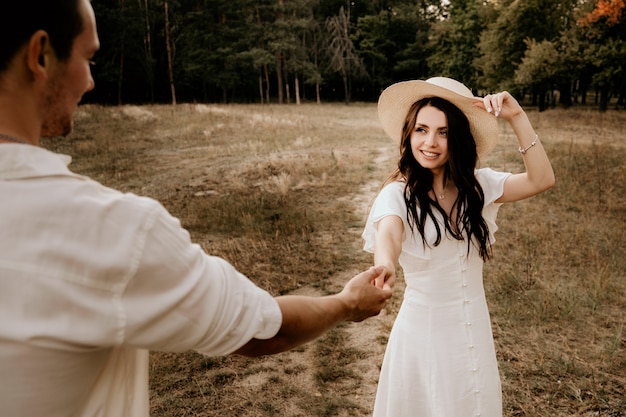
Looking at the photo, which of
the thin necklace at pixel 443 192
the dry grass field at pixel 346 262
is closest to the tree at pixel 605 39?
the dry grass field at pixel 346 262

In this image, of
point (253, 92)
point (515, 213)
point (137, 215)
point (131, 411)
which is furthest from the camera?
point (253, 92)

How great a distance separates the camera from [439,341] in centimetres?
218

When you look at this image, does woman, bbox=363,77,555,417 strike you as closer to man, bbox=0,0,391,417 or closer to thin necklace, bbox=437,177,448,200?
thin necklace, bbox=437,177,448,200

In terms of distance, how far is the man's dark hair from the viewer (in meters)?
0.85

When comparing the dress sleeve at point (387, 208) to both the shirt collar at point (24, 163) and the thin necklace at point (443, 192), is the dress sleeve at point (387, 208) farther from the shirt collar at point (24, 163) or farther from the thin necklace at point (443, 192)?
the shirt collar at point (24, 163)

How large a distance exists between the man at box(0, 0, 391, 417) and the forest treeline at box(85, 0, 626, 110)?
92.0 feet

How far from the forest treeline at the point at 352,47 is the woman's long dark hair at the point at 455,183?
26.1m

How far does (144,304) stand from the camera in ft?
2.93

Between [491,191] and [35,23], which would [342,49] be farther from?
[35,23]

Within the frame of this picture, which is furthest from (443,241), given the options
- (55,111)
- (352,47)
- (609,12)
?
(352,47)

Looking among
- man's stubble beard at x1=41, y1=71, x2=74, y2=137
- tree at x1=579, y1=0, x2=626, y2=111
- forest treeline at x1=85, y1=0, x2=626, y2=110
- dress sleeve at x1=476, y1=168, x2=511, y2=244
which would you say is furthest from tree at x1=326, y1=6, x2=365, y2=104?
man's stubble beard at x1=41, y1=71, x2=74, y2=137

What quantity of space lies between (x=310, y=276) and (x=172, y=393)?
2203 millimetres

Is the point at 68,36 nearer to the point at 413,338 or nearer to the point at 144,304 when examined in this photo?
the point at 144,304

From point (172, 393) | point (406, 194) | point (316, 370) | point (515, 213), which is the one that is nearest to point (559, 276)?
point (515, 213)
